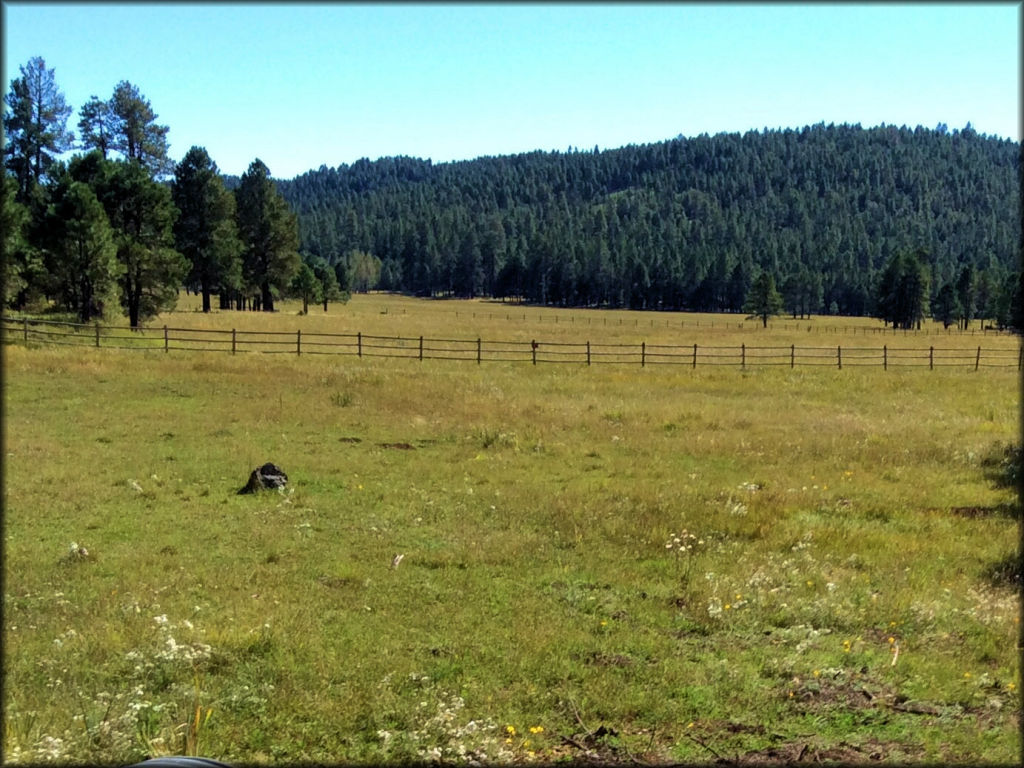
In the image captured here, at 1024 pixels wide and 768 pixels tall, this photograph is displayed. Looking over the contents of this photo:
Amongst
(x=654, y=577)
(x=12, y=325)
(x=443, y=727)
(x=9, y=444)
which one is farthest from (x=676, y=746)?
(x=12, y=325)

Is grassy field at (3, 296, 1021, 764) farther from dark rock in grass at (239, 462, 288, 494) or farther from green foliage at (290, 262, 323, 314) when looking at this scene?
green foliage at (290, 262, 323, 314)

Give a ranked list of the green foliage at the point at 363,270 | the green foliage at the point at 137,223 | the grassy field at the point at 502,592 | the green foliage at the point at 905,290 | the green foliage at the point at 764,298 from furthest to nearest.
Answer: the green foliage at the point at 363,270 < the green foliage at the point at 764,298 < the green foliage at the point at 905,290 < the green foliage at the point at 137,223 < the grassy field at the point at 502,592

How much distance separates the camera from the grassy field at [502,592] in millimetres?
5719

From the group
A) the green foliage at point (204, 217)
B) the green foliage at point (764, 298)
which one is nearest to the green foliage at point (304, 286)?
the green foliage at point (204, 217)

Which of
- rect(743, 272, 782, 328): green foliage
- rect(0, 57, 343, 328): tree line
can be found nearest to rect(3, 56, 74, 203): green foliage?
rect(0, 57, 343, 328): tree line

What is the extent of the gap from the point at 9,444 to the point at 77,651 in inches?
442

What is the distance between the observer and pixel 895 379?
32188 mm

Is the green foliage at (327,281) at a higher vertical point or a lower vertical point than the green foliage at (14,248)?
higher

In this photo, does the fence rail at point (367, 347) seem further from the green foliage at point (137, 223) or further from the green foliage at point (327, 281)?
the green foliage at point (327, 281)

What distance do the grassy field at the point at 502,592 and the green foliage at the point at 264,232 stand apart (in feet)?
144

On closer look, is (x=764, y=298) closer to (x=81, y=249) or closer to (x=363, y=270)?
(x=81, y=249)

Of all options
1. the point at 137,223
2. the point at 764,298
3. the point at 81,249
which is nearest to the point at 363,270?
Answer: the point at 764,298

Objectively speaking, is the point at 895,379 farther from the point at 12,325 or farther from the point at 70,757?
the point at 12,325

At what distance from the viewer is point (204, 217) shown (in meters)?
53.0
